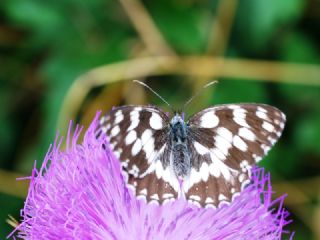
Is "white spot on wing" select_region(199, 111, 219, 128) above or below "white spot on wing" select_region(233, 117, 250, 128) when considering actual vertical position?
above

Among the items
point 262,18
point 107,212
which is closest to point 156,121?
point 107,212

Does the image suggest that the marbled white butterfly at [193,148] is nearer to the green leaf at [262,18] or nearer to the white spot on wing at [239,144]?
the white spot on wing at [239,144]

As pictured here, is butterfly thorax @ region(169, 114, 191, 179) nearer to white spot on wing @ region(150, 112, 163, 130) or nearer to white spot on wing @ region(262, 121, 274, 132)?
white spot on wing @ region(150, 112, 163, 130)

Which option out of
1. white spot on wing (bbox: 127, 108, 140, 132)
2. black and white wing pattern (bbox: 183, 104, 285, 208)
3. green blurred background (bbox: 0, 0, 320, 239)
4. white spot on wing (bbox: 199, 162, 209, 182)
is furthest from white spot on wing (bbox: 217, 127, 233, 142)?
green blurred background (bbox: 0, 0, 320, 239)

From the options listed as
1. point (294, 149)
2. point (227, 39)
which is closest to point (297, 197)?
point (294, 149)

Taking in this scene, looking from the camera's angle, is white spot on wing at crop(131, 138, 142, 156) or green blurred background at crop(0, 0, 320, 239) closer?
white spot on wing at crop(131, 138, 142, 156)

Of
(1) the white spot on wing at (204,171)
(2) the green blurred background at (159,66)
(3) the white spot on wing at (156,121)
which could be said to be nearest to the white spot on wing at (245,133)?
(1) the white spot on wing at (204,171)

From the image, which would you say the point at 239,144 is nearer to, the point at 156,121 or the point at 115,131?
the point at 156,121

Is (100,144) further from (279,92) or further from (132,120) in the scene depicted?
(279,92)
